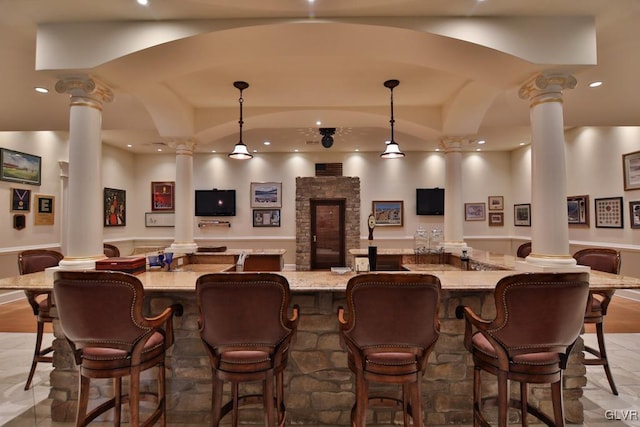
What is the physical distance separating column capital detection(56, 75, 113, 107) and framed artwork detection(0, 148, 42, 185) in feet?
13.2

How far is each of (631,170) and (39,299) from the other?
8123 millimetres

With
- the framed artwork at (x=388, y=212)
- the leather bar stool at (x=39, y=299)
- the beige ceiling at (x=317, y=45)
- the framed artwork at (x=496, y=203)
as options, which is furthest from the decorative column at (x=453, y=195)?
the leather bar stool at (x=39, y=299)

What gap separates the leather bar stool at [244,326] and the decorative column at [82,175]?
1640 mm

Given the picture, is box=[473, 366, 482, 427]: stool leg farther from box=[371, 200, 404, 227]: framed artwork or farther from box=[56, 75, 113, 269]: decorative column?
box=[371, 200, 404, 227]: framed artwork

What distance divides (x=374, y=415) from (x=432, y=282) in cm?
134

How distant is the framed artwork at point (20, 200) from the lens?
5.34 metres

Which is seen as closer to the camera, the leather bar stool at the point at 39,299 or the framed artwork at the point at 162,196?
the leather bar stool at the point at 39,299

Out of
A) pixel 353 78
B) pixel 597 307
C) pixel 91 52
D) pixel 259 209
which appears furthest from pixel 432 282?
pixel 259 209

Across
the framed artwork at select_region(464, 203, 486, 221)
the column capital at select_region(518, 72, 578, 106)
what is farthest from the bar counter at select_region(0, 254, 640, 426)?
the framed artwork at select_region(464, 203, 486, 221)

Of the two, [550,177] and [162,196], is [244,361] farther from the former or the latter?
[162,196]

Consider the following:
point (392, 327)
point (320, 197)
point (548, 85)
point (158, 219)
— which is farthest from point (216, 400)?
point (158, 219)

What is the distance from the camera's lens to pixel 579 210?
19.9 ft

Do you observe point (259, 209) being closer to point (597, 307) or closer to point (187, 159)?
point (187, 159)

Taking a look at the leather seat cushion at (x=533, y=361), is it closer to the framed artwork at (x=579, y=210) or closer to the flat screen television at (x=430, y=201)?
the framed artwork at (x=579, y=210)
